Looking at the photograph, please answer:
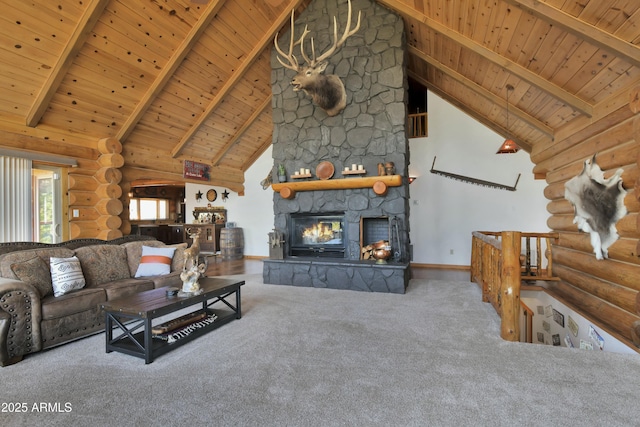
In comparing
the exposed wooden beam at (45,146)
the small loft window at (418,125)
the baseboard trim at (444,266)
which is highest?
the small loft window at (418,125)

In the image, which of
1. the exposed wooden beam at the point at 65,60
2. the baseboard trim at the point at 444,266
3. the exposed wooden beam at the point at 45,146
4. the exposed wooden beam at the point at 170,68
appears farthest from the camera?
the baseboard trim at the point at 444,266

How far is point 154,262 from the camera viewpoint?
414 centimetres

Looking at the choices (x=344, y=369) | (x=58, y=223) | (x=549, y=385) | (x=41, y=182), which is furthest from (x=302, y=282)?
(x=41, y=182)

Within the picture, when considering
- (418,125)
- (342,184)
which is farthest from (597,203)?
(418,125)

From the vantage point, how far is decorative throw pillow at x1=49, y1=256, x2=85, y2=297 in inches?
123

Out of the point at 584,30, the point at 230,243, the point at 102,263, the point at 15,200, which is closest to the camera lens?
the point at 584,30

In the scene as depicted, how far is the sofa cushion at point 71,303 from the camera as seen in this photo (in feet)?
9.34

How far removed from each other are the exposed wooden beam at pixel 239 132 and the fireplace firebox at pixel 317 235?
9.71 ft

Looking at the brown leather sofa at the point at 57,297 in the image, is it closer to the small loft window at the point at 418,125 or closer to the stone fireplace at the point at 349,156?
the stone fireplace at the point at 349,156

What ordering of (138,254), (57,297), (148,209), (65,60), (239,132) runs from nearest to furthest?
(57,297) < (65,60) < (138,254) < (239,132) < (148,209)

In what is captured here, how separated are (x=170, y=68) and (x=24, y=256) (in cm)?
339

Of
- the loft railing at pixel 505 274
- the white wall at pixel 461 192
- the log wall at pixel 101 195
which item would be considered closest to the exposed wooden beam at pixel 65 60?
the log wall at pixel 101 195

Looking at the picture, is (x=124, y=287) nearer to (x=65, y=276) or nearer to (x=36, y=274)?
(x=65, y=276)

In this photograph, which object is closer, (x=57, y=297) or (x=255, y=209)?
(x=57, y=297)
